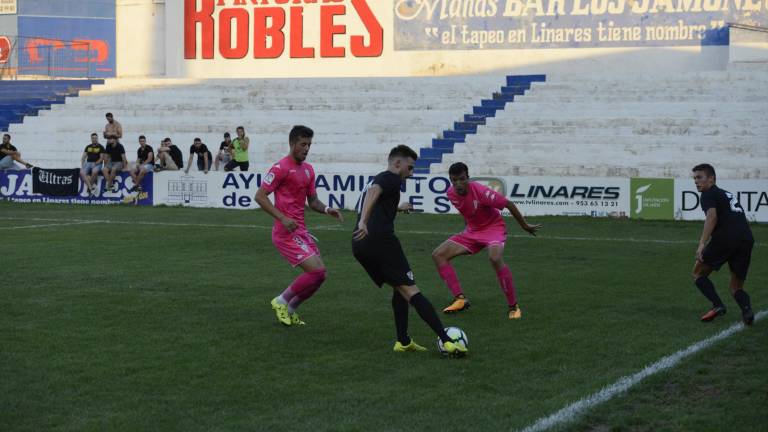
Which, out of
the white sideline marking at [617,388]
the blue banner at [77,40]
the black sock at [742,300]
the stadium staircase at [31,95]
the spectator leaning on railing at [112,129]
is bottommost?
the white sideline marking at [617,388]

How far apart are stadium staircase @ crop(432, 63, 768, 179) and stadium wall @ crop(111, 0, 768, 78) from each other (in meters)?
2.18

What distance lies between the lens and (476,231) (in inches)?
466

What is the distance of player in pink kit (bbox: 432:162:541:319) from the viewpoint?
11.0 metres

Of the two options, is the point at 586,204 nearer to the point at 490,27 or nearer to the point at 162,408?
the point at 490,27

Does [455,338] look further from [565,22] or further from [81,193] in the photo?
[565,22]

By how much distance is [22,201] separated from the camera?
29.1m

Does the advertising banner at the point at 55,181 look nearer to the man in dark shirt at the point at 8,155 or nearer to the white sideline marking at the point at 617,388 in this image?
the man in dark shirt at the point at 8,155

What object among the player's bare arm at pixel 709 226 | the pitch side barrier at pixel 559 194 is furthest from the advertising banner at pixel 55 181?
the player's bare arm at pixel 709 226

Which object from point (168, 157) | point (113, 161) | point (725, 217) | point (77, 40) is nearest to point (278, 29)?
point (168, 157)

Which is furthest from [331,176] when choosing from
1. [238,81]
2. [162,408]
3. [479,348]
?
[162,408]

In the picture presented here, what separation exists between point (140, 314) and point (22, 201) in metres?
19.6

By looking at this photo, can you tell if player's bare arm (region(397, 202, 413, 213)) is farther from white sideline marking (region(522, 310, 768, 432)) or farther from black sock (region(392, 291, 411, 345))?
white sideline marking (region(522, 310, 768, 432))

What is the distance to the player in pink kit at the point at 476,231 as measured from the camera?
11.0m

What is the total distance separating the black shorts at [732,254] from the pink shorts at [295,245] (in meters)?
3.67
